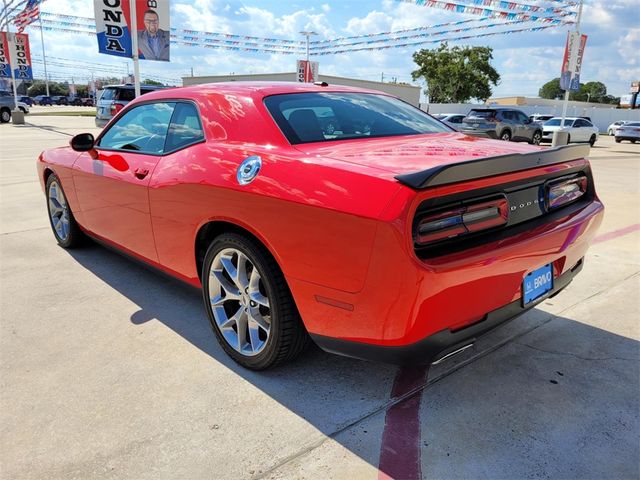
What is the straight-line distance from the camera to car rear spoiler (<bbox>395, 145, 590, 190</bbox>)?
191 cm

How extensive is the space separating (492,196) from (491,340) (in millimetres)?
1266

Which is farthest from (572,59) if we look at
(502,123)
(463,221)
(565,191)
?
(463,221)

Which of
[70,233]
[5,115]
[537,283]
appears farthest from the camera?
[5,115]

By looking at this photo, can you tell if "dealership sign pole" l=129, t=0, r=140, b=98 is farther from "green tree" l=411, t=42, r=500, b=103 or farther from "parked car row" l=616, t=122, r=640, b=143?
"green tree" l=411, t=42, r=500, b=103

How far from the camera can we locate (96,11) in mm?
12477

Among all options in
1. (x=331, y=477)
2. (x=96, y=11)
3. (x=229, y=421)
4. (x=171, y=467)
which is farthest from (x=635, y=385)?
(x=96, y=11)

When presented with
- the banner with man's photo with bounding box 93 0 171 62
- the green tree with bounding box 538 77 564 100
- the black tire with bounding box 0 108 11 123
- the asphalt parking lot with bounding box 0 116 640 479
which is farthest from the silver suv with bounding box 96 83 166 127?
the green tree with bounding box 538 77 564 100

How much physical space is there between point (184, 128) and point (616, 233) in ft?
17.2

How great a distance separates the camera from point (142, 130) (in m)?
3.64

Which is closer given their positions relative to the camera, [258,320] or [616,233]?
[258,320]

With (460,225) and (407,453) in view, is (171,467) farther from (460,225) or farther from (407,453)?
(460,225)

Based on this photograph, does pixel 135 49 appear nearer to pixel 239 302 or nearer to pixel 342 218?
pixel 239 302

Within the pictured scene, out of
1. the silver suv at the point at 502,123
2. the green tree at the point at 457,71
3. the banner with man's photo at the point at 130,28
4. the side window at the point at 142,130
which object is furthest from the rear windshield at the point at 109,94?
the green tree at the point at 457,71

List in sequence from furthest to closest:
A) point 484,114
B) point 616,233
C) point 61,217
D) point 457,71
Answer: point 457,71, point 484,114, point 616,233, point 61,217
